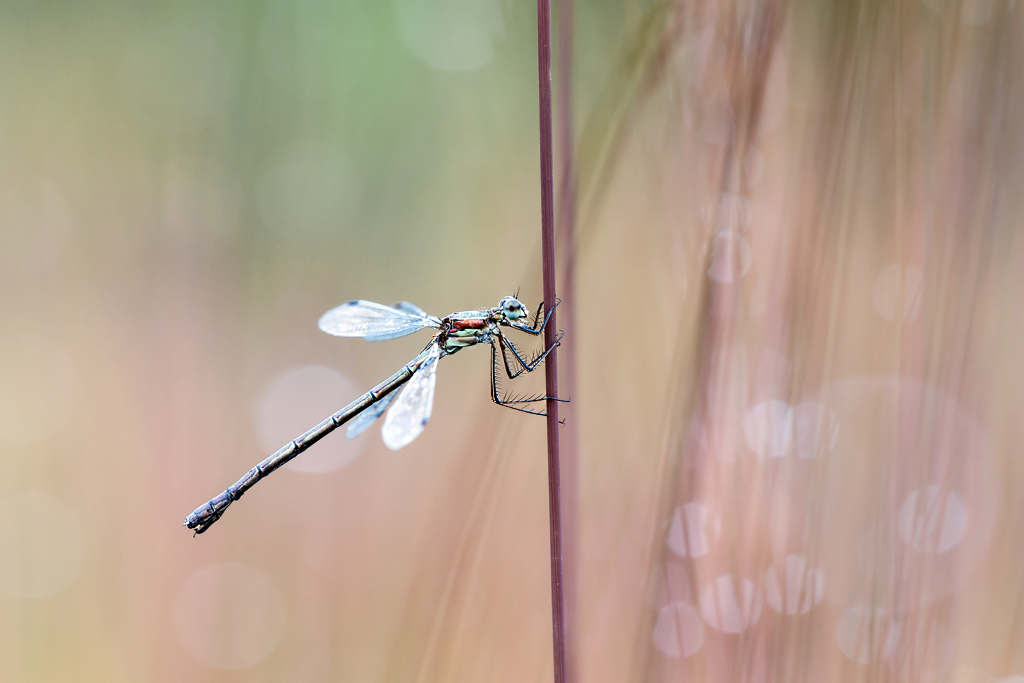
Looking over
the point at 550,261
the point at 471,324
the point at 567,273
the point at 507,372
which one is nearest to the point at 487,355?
the point at 471,324

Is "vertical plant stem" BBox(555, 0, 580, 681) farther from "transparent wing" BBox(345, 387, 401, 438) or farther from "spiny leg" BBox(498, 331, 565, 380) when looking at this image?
"transparent wing" BBox(345, 387, 401, 438)

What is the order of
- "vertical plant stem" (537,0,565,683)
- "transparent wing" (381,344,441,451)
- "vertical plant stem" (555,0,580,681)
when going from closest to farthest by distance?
"vertical plant stem" (537,0,565,683) → "vertical plant stem" (555,0,580,681) → "transparent wing" (381,344,441,451)

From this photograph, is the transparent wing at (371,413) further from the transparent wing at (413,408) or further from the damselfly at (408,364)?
the transparent wing at (413,408)

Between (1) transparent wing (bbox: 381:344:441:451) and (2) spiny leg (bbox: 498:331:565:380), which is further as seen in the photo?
(2) spiny leg (bbox: 498:331:565:380)

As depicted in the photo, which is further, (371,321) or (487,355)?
(487,355)

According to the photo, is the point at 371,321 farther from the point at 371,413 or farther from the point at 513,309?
the point at 513,309

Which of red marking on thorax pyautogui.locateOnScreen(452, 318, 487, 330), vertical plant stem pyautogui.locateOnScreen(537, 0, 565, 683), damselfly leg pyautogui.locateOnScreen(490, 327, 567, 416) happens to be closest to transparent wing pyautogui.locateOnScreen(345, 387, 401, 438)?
red marking on thorax pyautogui.locateOnScreen(452, 318, 487, 330)

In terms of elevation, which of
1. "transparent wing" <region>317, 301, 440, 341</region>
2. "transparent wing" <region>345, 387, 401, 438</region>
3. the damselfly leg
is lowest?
"transparent wing" <region>345, 387, 401, 438</region>

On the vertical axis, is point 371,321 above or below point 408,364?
above
